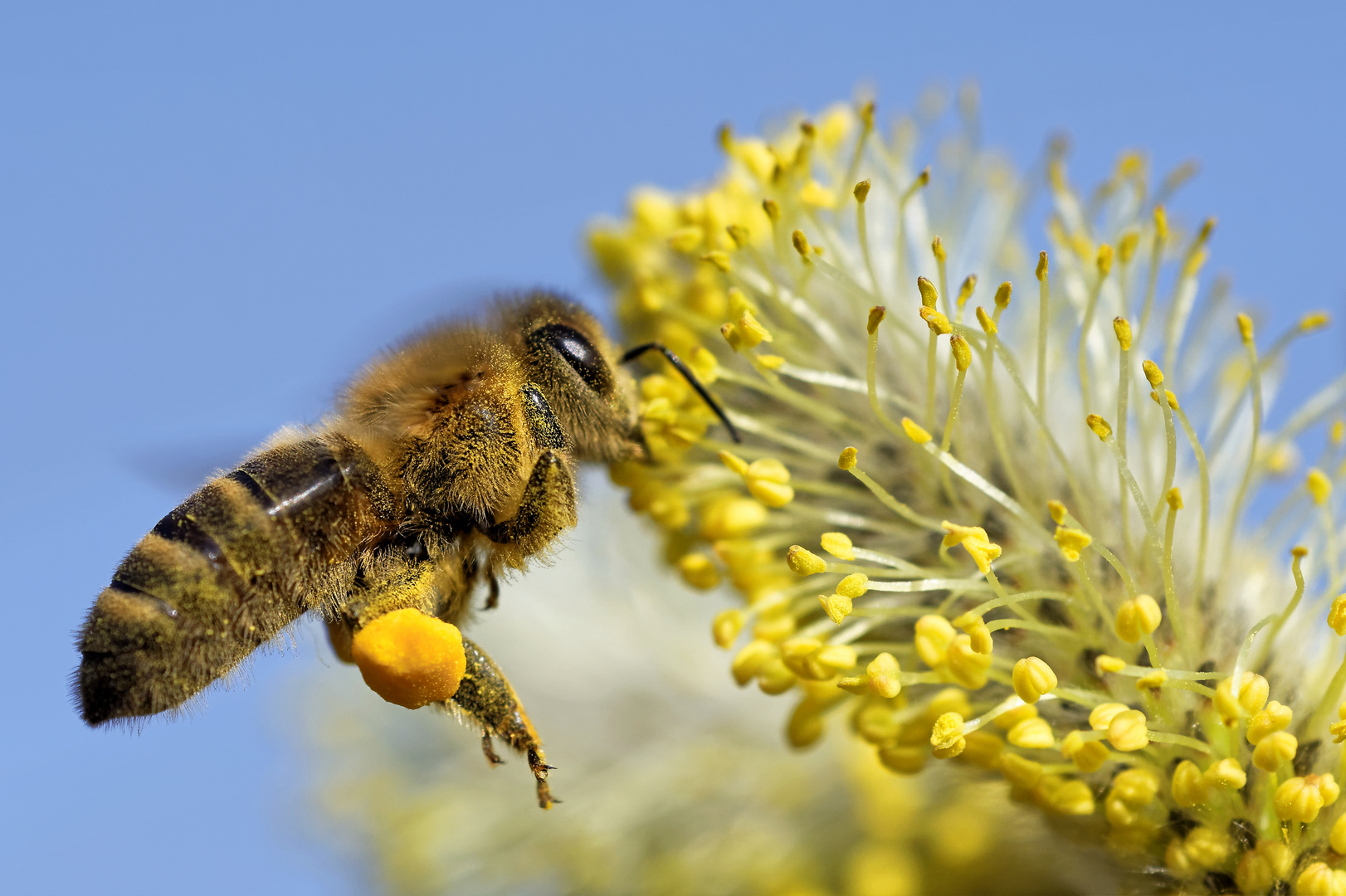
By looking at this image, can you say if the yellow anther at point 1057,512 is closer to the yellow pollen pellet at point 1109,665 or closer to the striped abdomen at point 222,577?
the yellow pollen pellet at point 1109,665

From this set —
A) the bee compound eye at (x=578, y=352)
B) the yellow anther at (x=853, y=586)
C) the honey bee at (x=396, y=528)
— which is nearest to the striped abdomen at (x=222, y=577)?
the honey bee at (x=396, y=528)

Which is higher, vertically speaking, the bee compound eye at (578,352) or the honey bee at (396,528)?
the bee compound eye at (578,352)

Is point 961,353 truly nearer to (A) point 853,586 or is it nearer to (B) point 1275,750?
(A) point 853,586

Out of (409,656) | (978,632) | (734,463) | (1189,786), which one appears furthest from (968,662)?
(409,656)

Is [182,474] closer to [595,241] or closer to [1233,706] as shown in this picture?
[595,241]

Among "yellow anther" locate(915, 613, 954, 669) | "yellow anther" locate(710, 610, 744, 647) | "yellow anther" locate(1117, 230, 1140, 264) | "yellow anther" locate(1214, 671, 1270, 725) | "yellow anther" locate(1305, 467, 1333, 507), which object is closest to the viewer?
"yellow anther" locate(1214, 671, 1270, 725)

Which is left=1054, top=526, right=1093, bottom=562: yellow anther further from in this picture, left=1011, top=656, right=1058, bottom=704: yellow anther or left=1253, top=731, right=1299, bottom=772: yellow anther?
left=1253, top=731, right=1299, bottom=772: yellow anther

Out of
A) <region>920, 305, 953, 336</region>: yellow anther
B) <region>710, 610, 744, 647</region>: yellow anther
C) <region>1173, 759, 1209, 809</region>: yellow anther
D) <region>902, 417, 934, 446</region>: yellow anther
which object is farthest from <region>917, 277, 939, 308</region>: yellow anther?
<region>1173, 759, 1209, 809</region>: yellow anther
